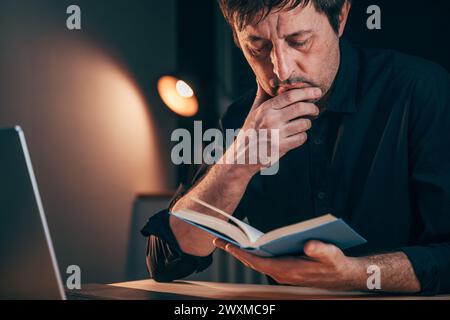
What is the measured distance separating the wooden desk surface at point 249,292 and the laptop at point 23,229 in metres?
0.32

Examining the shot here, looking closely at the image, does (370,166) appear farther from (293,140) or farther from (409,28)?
(409,28)

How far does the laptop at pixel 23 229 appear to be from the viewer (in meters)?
0.84

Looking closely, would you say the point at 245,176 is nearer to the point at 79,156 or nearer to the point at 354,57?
the point at 354,57

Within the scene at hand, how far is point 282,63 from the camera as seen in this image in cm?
146

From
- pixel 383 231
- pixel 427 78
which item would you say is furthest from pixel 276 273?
pixel 427 78

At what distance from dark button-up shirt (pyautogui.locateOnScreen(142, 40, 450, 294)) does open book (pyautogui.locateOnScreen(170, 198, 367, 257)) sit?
1.36ft

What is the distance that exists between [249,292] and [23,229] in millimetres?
498

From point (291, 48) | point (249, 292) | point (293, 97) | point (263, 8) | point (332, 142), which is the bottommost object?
point (249, 292)

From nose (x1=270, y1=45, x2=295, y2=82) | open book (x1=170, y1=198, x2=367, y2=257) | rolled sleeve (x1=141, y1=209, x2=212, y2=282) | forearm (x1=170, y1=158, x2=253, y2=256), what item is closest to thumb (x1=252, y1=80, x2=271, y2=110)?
nose (x1=270, y1=45, x2=295, y2=82)

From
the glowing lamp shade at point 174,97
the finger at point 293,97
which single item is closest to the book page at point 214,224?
the finger at point 293,97

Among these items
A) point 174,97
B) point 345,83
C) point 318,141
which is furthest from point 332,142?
point 174,97

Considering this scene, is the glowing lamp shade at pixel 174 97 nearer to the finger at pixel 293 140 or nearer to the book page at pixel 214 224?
the finger at pixel 293 140

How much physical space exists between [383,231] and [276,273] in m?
0.56

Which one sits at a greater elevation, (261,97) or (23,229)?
(261,97)
